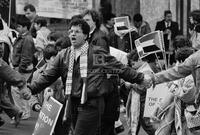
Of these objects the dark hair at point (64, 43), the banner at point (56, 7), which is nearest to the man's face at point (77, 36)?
the dark hair at point (64, 43)

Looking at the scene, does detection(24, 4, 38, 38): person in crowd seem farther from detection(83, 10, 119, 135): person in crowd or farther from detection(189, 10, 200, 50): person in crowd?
detection(83, 10, 119, 135): person in crowd

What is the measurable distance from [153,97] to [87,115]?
7.42 ft

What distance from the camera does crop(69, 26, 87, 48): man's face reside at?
848 cm

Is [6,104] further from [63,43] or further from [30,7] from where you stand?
[30,7]

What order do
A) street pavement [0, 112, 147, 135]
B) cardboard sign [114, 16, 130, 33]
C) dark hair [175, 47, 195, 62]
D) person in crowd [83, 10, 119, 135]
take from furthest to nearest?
cardboard sign [114, 16, 130, 33] < street pavement [0, 112, 147, 135] < dark hair [175, 47, 195, 62] < person in crowd [83, 10, 119, 135]

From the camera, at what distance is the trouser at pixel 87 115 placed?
830 cm

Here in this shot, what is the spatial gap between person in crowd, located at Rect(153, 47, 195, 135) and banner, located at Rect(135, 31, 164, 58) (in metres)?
1.35

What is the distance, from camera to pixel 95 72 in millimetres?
8406

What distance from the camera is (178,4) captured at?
795 inches

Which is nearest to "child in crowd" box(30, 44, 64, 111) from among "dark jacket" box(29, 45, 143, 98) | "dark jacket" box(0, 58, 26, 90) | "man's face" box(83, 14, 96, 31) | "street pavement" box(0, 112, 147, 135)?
"dark jacket" box(0, 58, 26, 90)

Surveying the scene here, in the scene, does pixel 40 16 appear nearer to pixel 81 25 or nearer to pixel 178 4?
pixel 178 4

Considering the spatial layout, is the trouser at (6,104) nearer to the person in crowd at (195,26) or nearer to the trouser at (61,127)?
the trouser at (61,127)

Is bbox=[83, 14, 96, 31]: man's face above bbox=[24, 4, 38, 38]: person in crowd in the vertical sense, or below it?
above

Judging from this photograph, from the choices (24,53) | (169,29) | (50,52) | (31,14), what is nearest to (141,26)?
(169,29)
